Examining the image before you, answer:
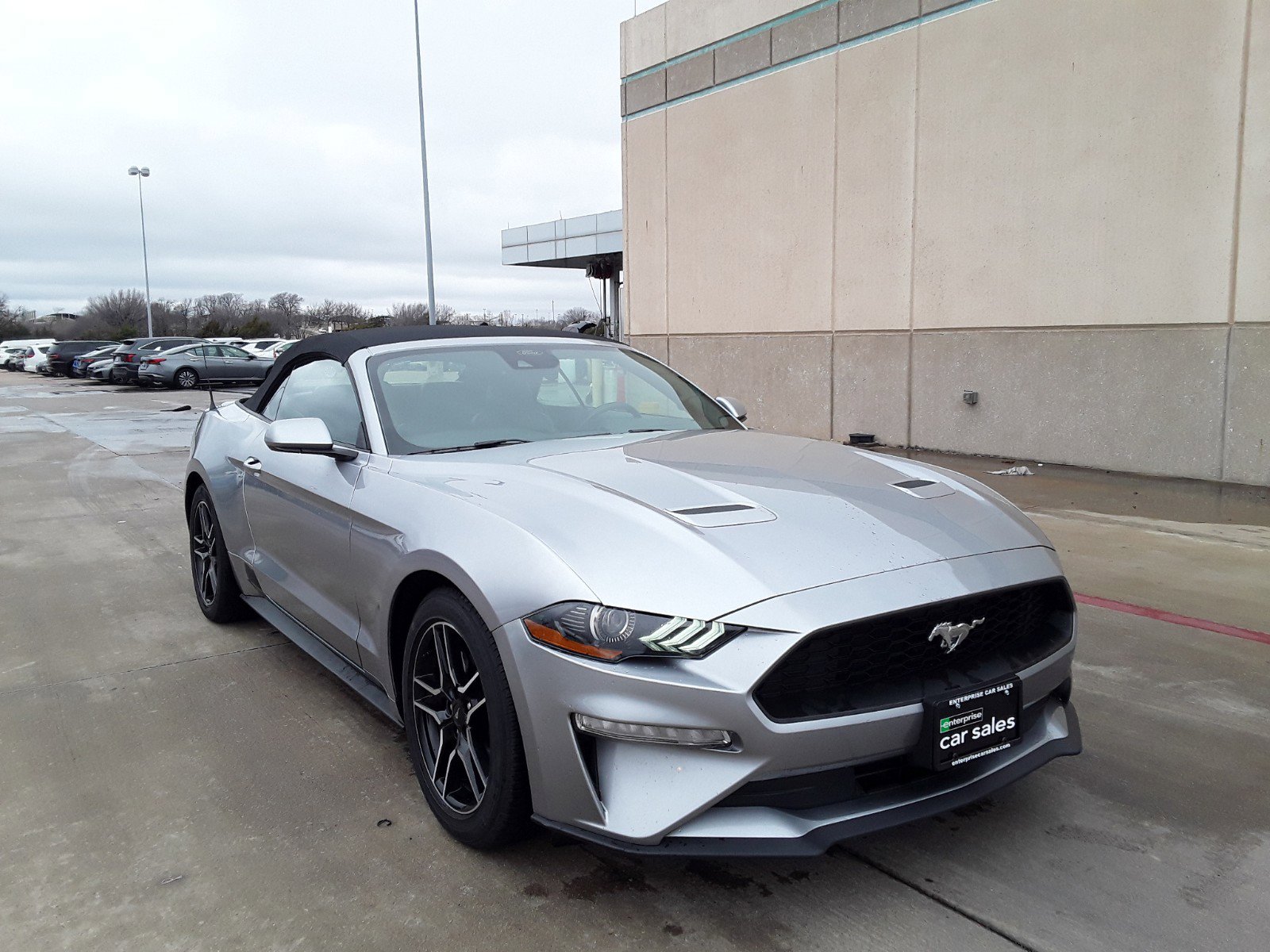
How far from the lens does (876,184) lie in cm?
1192

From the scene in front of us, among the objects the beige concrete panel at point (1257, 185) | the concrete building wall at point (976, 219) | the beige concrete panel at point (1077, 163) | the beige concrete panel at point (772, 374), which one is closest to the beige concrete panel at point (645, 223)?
the concrete building wall at point (976, 219)

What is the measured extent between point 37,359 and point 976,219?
4786 cm

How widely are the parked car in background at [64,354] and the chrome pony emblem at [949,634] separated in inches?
1851

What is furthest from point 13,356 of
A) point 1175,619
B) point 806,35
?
point 1175,619

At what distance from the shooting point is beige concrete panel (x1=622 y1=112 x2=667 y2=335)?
15.4m

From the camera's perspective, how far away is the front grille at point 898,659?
93.6 inches

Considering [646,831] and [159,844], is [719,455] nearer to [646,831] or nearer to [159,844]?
[646,831]

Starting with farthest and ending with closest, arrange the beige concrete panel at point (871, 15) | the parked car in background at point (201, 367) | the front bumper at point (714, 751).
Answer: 1. the parked car in background at point (201, 367)
2. the beige concrete panel at point (871, 15)
3. the front bumper at point (714, 751)

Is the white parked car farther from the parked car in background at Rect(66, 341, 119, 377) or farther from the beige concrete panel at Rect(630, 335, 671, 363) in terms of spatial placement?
the beige concrete panel at Rect(630, 335, 671, 363)

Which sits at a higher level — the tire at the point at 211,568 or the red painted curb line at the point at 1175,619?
the tire at the point at 211,568

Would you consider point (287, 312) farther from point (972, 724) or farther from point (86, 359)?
point (972, 724)

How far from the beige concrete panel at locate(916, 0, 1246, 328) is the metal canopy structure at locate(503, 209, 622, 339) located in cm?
1468

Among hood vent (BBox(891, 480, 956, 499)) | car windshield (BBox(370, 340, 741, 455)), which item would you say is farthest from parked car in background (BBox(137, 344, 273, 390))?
hood vent (BBox(891, 480, 956, 499))

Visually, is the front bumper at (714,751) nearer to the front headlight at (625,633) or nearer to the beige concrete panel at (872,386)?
the front headlight at (625,633)
